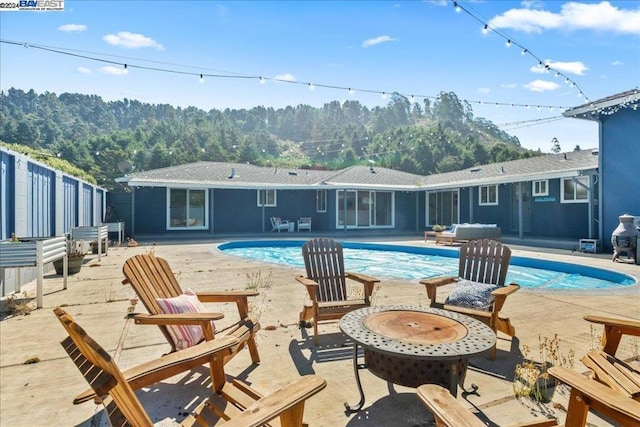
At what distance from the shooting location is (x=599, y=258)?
909 centimetres

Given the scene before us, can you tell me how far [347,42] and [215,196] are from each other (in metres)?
8.50

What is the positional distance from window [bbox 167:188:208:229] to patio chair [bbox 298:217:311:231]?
4187mm

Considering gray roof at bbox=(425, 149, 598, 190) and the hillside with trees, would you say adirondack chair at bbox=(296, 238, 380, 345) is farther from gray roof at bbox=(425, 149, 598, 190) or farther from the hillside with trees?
the hillside with trees

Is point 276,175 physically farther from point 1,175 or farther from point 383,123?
point 383,123

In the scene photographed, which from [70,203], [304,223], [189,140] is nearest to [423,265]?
[304,223]

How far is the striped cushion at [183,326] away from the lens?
2.57 meters

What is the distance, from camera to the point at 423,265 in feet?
33.8

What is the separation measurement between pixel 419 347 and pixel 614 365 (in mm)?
1186

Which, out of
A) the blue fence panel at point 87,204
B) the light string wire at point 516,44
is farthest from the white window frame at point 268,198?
the light string wire at point 516,44

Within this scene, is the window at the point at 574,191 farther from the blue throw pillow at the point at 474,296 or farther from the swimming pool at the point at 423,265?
the blue throw pillow at the point at 474,296

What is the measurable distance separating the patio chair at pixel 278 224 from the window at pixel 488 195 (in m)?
8.61

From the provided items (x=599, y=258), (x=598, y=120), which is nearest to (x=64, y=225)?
(x=599, y=258)

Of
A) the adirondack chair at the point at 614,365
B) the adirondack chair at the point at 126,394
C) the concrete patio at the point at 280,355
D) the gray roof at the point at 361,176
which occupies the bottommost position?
the concrete patio at the point at 280,355

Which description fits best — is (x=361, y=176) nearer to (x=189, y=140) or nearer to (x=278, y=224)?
(x=278, y=224)
